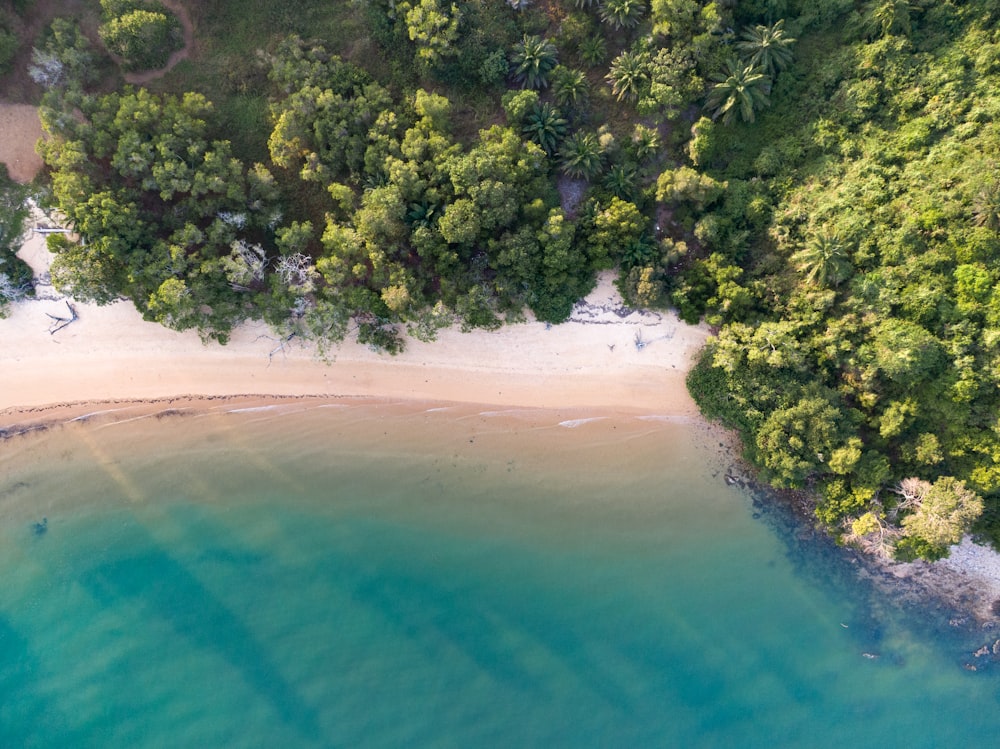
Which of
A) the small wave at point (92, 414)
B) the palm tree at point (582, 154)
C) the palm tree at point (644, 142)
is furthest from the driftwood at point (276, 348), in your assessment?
the palm tree at point (644, 142)

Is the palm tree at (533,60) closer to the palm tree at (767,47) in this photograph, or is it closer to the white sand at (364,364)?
the palm tree at (767,47)

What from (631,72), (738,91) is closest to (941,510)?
(738,91)

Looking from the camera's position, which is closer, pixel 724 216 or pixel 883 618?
pixel 724 216

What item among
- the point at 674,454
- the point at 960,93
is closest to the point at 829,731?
the point at 674,454

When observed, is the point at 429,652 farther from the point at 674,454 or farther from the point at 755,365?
the point at 755,365

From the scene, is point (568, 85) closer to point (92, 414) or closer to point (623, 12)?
point (623, 12)

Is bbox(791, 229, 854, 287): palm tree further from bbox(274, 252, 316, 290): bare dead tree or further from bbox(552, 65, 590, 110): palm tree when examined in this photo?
bbox(274, 252, 316, 290): bare dead tree
